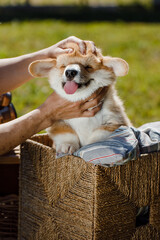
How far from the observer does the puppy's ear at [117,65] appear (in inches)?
70.7

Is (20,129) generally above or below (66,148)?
above

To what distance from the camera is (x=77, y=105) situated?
1867 mm

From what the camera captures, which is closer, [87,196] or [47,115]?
[87,196]

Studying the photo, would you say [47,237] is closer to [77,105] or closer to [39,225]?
[39,225]

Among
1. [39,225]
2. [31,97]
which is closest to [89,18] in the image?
[31,97]

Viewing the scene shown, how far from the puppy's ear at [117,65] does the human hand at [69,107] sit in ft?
0.42

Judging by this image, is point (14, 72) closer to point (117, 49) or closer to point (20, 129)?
point (20, 129)

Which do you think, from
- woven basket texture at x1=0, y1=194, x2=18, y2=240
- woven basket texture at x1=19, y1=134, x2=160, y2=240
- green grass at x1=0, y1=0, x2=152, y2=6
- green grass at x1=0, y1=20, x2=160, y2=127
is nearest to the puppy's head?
woven basket texture at x1=19, y1=134, x2=160, y2=240

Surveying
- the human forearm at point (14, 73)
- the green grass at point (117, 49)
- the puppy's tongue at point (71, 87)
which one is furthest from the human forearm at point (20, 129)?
the green grass at point (117, 49)

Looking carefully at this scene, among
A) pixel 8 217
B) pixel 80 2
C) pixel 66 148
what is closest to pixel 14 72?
pixel 66 148

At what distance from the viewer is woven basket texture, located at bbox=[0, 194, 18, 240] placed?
2232 mm

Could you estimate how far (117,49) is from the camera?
595cm

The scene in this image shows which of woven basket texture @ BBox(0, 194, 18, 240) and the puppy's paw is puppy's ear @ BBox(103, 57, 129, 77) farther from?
woven basket texture @ BBox(0, 194, 18, 240)

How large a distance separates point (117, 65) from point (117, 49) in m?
4.23
